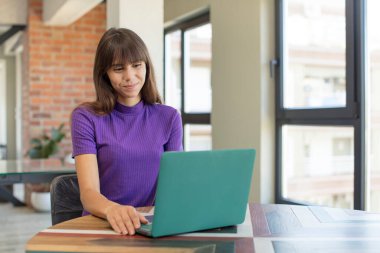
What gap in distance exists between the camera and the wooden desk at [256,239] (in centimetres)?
135

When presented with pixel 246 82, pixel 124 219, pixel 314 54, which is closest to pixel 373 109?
pixel 314 54

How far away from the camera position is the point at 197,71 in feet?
18.9

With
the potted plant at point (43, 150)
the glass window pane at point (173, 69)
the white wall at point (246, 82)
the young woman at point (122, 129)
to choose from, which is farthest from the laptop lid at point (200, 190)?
the potted plant at point (43, 150)

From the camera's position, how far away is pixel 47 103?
6.36 metres

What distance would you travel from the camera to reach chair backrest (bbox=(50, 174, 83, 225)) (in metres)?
2.02

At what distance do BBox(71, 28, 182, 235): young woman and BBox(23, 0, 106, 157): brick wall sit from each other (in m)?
4.56

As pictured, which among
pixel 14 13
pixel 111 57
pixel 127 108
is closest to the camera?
pixel 111 57

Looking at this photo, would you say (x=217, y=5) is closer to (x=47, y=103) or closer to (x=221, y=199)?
(x=47, y=103)

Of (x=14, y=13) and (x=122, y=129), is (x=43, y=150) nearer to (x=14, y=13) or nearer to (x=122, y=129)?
(x=14, y=13)

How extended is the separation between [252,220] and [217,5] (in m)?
3.31

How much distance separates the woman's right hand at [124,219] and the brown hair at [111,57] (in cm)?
48

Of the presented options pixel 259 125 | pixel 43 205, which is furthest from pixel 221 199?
pixel 43 205

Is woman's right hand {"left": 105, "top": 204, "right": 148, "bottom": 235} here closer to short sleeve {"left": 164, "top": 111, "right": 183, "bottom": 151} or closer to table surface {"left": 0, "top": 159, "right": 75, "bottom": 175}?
short sleeve {"left": 164, "top": 111, "right": 183, "bottom": 151}

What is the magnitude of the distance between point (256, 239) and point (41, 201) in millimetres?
5056
